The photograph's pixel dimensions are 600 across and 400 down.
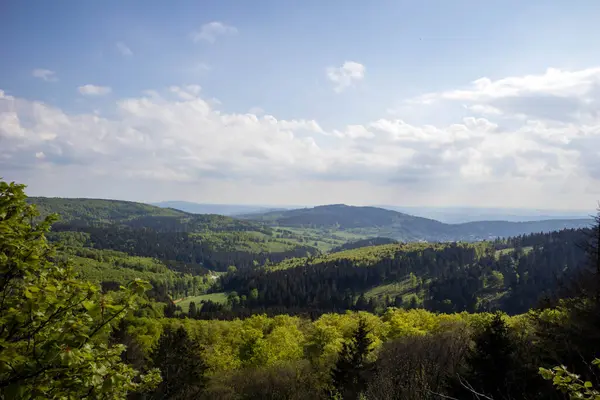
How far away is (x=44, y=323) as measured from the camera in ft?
22.6

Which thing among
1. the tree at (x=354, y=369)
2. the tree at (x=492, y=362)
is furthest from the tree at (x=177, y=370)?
the tree at (x=492, y=362)

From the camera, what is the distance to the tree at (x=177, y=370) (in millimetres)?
41375

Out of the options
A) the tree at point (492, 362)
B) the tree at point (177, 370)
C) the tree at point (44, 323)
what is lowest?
the tree at point (177, 370)

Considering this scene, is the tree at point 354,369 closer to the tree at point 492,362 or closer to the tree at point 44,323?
the tree at point 492,362

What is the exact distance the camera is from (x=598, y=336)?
17078mm

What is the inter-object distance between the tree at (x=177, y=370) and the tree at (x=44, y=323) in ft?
122

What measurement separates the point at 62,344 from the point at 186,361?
44424 mm

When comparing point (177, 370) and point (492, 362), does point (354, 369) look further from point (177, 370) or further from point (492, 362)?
point (492, 362)

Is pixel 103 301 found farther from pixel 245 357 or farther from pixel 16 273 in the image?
pixel 245 357

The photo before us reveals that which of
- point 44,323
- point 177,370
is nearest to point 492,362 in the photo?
point 44,323

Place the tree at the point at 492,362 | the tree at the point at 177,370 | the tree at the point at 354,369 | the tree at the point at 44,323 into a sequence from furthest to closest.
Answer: the tree at the point at 177,370 → the tree at the point at 354,369 → the tree at the point at 492,362 → the tree at the point at 44,323

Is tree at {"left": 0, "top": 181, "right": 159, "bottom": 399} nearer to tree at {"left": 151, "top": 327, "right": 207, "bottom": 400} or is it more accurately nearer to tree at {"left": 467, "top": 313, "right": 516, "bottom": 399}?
tree at {"left": 467, "top": 313, "right": 516, "bottom": 399}

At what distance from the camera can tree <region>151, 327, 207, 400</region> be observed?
41.4 meters

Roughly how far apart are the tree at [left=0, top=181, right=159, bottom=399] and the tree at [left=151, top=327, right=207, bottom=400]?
37.1 meters
